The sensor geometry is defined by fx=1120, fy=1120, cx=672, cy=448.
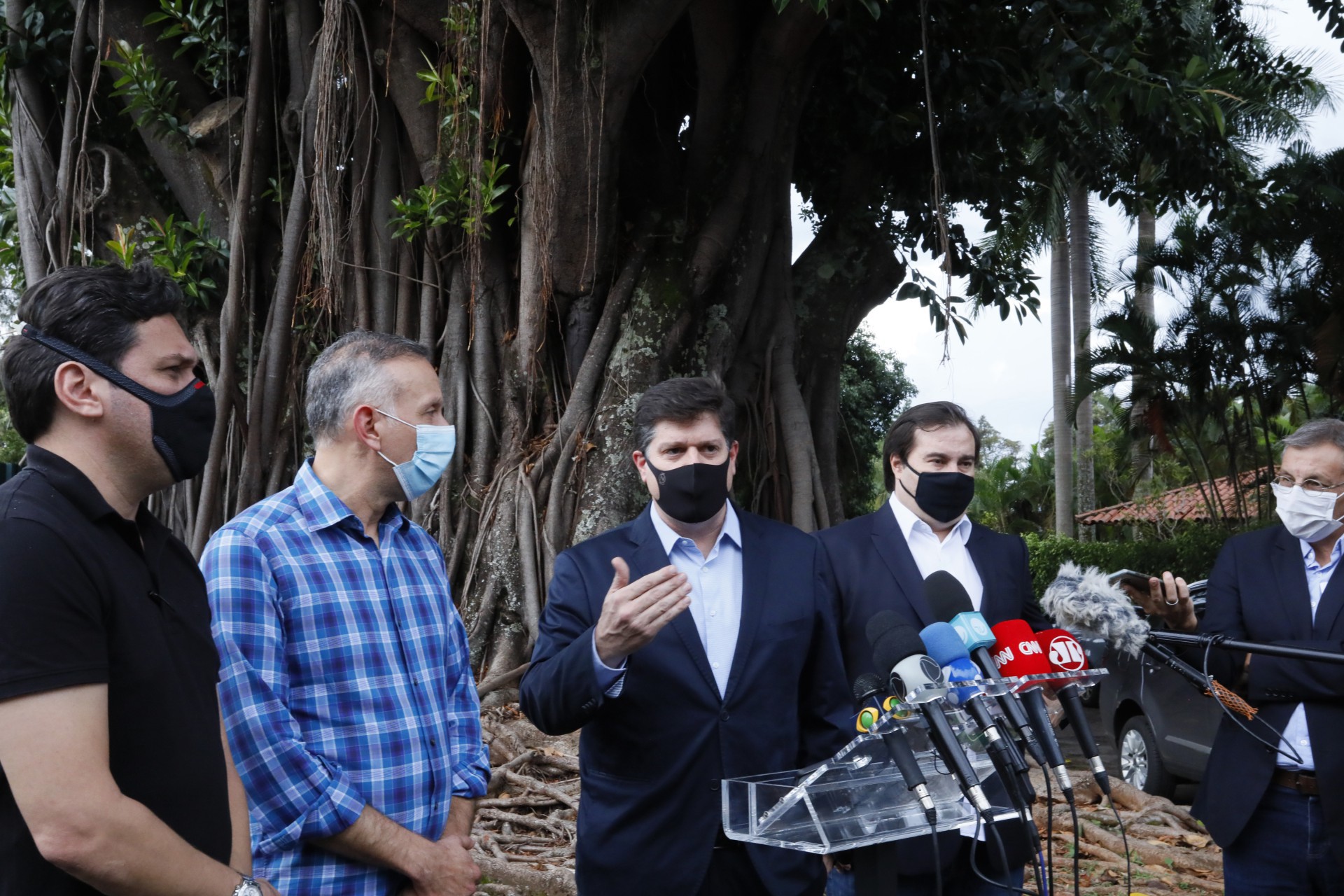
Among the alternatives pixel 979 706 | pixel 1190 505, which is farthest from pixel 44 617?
pixel 1190 505

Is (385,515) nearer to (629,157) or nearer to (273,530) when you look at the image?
(273,530)

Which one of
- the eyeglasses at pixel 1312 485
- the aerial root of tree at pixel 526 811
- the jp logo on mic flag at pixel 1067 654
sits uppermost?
the eyeglasses at pixel 1312 485

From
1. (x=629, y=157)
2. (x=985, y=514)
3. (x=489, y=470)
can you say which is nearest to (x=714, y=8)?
(x=629, y=157)

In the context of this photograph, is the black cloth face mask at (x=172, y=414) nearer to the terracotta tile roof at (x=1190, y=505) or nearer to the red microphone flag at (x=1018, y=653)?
the red microphone flag at (x=1018, y=653)

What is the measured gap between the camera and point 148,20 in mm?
6402

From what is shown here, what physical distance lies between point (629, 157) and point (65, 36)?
345 cm

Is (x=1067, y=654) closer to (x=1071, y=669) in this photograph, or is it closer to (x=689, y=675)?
(x=1071, y=669)

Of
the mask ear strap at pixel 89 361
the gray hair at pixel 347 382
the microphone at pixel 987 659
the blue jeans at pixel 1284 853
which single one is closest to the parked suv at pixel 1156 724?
the blue jeans at pixel 1284 853

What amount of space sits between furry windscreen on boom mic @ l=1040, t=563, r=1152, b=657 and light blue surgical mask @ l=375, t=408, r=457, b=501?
1344 millimetres

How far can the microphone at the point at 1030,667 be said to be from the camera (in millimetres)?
1811

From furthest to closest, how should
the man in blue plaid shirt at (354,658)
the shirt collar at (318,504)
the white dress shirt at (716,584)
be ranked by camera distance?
the white dress shirt at (716,584) → the shirt collar at (318,504) → the man in blue plaid shirt at (354,658)

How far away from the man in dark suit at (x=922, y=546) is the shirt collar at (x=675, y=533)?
1.09ft

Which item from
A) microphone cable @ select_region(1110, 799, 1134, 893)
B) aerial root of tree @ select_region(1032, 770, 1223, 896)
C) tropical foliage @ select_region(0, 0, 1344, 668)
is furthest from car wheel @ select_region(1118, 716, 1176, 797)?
tropical foliage @ select_region(0, 0, 1344, 668)

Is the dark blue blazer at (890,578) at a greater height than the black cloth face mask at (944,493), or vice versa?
the black cloth face mask at (944,493)
